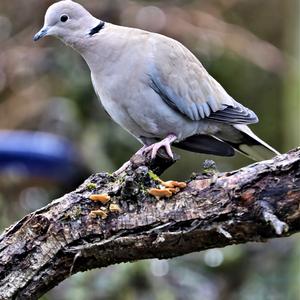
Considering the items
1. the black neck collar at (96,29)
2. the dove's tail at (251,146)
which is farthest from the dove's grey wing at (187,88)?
the black neck collar at (96,29)

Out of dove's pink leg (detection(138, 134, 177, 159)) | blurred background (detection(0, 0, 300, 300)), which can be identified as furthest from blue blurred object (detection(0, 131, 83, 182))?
dove's pink leg (detection(138, 134, 177, 159))

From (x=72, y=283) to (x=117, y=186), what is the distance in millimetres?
1797

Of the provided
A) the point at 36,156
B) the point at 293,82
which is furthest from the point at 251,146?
the point at 36,156

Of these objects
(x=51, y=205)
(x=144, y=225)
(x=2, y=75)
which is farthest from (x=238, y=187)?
(x=2, y=75)

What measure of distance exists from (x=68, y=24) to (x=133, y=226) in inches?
57.1

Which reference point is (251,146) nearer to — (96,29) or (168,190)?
(96,29)

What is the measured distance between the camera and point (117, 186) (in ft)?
7.87

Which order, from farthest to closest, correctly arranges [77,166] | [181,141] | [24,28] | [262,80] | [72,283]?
[262,80]
[24,28]
[77,166]
[72,283]
[181,141]

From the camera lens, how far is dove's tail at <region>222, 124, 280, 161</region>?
371 centimetres

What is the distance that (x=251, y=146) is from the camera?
3.77 metres

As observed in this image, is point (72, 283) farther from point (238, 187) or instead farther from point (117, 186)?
point (238, 187)

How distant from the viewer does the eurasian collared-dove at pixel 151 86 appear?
3.35m

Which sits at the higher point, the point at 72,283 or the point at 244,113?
the point at 244,113

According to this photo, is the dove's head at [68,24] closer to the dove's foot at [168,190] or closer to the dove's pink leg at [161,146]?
the dove's pink leg at [161,146]
